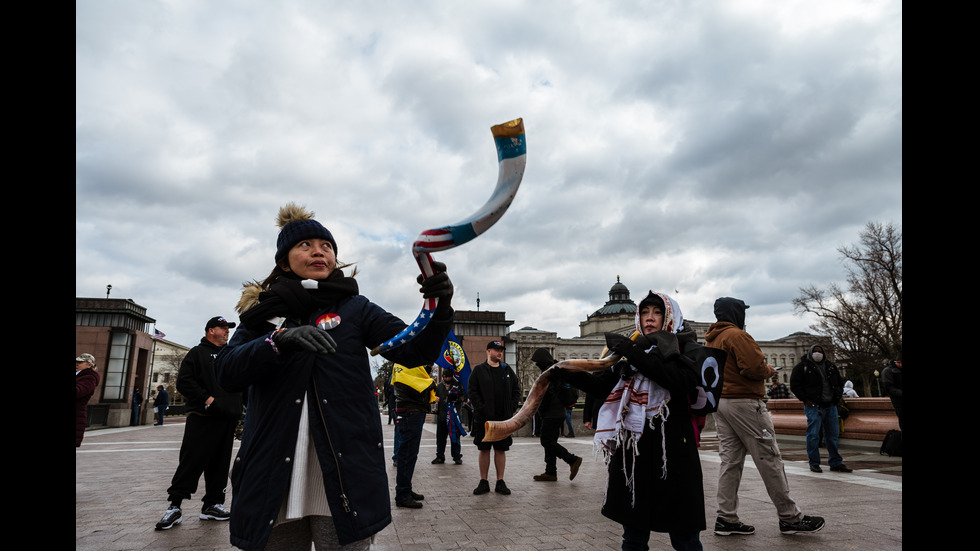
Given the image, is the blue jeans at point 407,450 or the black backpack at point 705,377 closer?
the black backpack at point 705,377

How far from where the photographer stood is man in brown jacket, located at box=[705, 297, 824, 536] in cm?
482

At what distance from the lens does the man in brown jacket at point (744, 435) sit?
15.8 feet

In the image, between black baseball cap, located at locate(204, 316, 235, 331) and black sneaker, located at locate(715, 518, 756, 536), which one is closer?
black sneaker, located at locate(715, 518, 756, 536)

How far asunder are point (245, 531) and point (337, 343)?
799 mm

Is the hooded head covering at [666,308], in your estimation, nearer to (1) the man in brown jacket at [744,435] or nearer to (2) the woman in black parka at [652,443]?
(2) the woman in black parka at [652,443]

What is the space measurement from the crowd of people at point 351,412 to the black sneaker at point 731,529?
1 cm

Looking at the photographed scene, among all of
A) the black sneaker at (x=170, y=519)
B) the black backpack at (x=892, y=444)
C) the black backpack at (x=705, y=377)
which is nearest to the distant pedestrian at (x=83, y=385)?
the black sneaker at (x=170, y=519)

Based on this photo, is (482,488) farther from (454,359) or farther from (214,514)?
(214,514)

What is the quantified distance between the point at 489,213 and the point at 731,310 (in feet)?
13.7

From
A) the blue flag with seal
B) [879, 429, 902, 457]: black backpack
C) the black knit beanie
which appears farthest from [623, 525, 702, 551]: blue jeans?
[879, 429, 902, 457]: black backpack

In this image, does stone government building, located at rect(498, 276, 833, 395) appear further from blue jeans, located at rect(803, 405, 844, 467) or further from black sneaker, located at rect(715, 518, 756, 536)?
black sneaker, located at rect(715, 518, 756, 536)

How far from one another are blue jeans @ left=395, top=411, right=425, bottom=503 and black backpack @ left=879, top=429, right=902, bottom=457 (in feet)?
28.7

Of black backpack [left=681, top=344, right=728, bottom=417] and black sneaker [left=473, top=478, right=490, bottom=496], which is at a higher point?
black backpack [left=681, top=344, right=728, bottom=417]

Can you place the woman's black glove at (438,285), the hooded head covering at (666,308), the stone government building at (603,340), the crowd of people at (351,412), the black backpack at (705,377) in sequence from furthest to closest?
the stone government building at (603,340), the hooded head covering at (666,308), the black backpack at (705,377), the woman's black glove at (438,285), the crowd of people at (351,412)
